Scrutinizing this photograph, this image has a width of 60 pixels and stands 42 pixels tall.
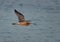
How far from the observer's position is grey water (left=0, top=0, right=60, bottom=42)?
575cm

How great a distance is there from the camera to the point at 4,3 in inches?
289

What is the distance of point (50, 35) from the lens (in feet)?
19.4

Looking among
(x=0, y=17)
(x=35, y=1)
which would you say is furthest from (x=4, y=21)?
(x=35, y=1)

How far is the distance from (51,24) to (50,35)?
0.55 metres

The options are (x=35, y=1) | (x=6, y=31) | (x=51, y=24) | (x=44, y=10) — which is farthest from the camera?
(x=35, y=1)

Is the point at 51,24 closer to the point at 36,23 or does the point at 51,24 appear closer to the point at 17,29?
the point at 36,23

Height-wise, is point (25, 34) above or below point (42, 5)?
below

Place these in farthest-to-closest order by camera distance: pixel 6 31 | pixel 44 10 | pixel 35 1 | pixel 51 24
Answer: pixel 35 1 < pixel 44 10 < pixel 51 24 < pixel 6 31

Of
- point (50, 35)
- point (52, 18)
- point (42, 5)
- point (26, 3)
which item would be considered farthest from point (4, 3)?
point (50, 35)

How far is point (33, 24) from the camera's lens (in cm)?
663

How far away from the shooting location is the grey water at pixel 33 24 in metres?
5.75

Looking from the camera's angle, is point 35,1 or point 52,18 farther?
point 35,1

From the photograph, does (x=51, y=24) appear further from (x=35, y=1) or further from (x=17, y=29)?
(x=35, y=1)

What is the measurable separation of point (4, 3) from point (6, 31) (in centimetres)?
167
